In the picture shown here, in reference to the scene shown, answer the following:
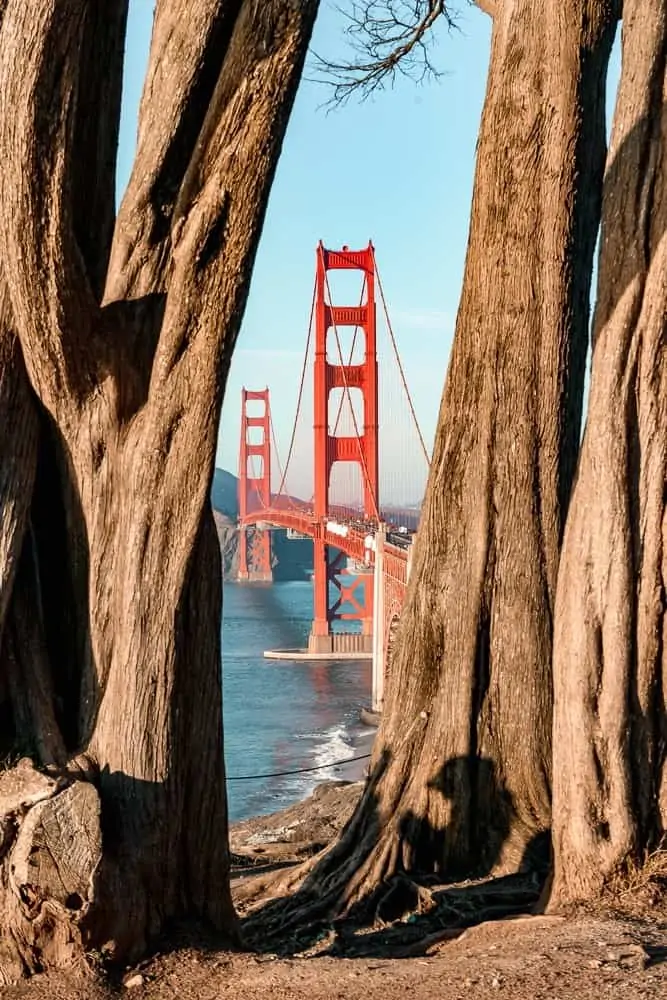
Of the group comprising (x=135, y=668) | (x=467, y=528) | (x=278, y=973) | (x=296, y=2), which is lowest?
(x=278, y=973)

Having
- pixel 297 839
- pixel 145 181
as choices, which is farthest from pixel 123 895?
pixel 297 839

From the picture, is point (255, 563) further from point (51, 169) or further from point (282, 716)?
point (51, 169)

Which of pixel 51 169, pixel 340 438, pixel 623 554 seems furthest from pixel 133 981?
pixel 340 438

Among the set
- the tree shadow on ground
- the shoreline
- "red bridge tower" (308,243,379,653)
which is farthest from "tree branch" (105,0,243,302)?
"red bridge tower" (308,243,379,653)

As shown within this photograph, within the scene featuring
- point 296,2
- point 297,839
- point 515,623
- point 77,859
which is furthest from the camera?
point 297,839

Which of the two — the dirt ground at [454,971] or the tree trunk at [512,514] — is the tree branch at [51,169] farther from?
the tree trunk at [512,514]

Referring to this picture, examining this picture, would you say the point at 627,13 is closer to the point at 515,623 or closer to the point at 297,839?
the point at 515,623

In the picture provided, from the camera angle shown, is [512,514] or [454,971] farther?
[512,514]
